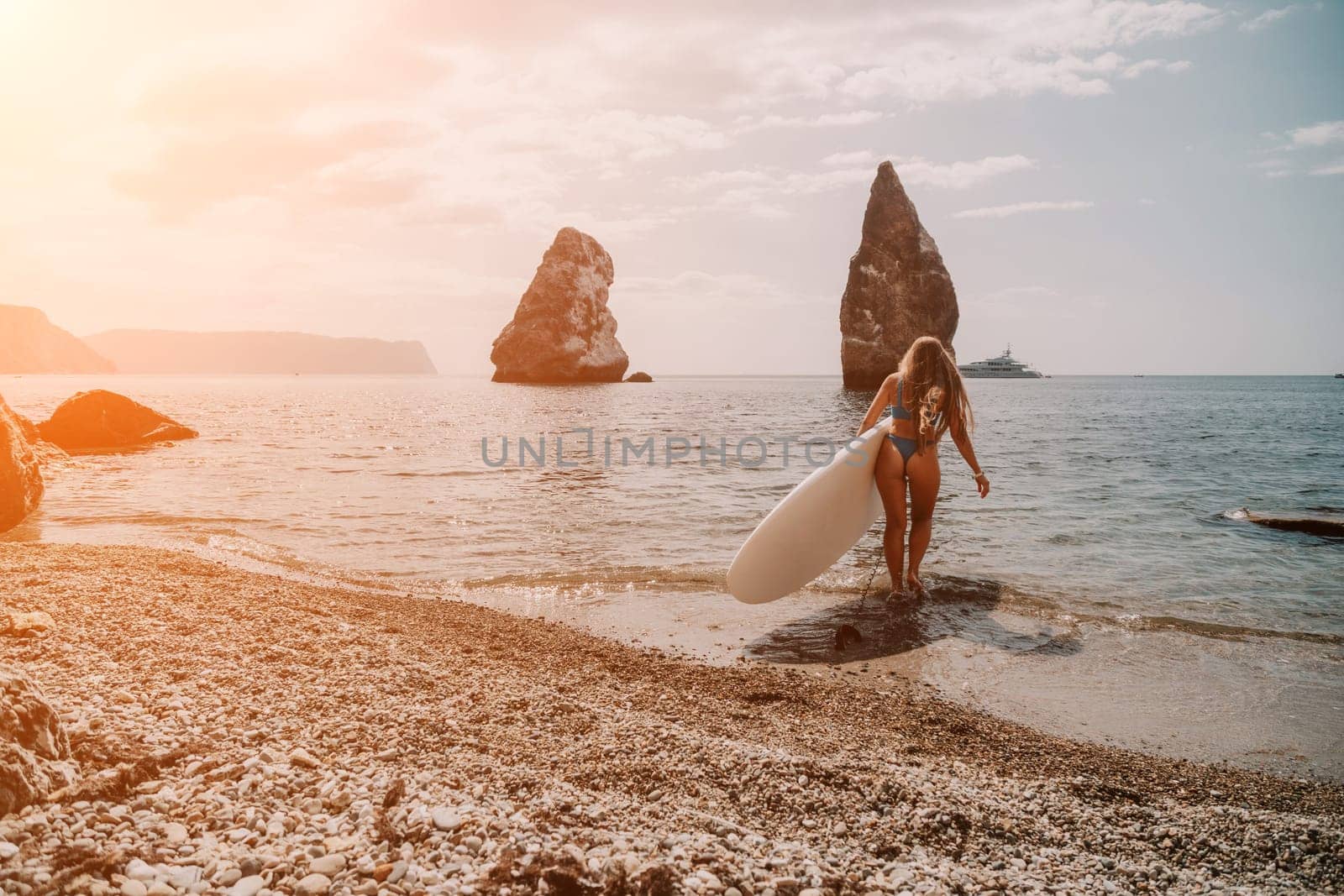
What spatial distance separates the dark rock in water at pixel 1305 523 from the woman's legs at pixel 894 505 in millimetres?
7224

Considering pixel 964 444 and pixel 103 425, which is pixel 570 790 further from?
pixel 103 425

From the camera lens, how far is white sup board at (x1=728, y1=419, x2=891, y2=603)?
20.7ft

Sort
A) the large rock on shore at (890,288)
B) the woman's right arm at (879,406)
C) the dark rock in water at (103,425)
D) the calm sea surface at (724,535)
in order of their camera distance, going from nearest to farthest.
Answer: the calm sea surface at (724,535)
the woman's right arm at (879,406)
the dark rock in water at (103,425)
the large rock on shore at (890,288)

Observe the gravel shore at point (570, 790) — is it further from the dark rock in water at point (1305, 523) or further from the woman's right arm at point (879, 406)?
the dark rock in water at point (1305, 523)

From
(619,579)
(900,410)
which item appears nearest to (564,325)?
(619,579)

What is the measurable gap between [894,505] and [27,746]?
19.2 feet

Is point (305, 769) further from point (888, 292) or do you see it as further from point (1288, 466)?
point (888, 292)

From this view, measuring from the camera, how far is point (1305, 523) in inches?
388

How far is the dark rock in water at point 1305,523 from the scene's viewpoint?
380 inches

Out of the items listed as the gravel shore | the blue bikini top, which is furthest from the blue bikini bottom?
the gravel shore

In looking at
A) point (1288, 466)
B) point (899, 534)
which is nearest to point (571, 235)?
→ point (1288, 466)

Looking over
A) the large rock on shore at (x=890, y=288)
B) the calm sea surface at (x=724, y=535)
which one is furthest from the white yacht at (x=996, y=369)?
the calm sea surface at (x=724, y=535)

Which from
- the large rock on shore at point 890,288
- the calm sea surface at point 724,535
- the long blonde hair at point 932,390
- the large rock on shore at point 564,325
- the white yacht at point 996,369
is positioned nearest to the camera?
the calm sea surface at point 724,535

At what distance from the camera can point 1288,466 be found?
18.4m
